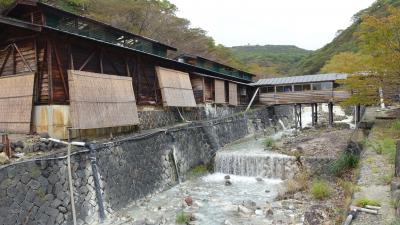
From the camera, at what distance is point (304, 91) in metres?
30.4

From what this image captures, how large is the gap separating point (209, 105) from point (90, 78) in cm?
1335

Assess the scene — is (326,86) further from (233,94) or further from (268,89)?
(233,94)

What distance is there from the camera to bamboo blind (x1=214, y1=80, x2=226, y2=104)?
2641cm

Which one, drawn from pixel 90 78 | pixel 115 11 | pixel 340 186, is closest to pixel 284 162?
pixel 340 186

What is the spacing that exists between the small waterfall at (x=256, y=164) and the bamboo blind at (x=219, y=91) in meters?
8.90

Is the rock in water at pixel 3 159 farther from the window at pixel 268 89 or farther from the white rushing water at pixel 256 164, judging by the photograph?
the window at pixel 268 89

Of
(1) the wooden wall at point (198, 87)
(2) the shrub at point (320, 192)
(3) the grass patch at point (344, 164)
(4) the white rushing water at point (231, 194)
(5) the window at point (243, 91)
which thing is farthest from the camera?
(5) the window at point (243, 91)

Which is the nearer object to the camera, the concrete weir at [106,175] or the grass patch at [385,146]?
the concrete weir at [106,175]

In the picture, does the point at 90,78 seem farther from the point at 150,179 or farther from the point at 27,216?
the point at 27,216

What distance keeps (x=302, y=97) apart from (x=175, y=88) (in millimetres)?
14894

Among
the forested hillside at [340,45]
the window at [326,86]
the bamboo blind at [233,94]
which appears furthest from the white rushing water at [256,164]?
the forested hillside at [340,45]

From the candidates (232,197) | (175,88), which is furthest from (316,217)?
(175,88)

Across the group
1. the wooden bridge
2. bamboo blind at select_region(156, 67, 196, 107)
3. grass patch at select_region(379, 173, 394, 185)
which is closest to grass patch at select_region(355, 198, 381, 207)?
grass patch at select_region(379, 173, 394, 185)

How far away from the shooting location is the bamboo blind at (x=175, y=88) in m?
19.6
